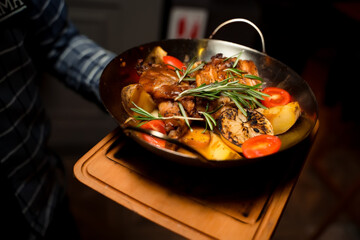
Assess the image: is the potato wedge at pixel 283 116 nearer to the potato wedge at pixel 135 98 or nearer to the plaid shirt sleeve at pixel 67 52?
the potato wedge at pixel 135 98

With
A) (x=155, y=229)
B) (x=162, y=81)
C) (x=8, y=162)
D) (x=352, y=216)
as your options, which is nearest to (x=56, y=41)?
(x=8, y=162)

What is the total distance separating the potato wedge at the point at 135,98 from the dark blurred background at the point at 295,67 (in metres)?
1.67

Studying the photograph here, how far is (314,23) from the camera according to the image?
2.81 meters

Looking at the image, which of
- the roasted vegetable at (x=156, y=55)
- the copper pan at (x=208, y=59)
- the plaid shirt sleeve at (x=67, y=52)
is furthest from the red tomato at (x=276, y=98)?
the plaid shirt sleeve at (x=67, y=52)

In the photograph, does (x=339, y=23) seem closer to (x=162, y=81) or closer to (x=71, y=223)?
(x=162, y=81)

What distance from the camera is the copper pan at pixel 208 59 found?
865 millimetres

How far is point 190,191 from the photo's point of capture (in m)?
0.98

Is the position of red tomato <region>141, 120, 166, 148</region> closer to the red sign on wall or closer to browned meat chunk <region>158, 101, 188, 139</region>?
browned meat chunk <region>158, 101, 188, 139</region>

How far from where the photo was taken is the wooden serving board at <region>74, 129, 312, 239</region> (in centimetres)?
88

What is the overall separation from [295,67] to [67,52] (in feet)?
7.24

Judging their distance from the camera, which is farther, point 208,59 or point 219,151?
point 208,59

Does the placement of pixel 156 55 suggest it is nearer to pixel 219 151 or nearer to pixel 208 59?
pixel 208 59

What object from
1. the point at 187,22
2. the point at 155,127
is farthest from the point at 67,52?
the point at 187,22

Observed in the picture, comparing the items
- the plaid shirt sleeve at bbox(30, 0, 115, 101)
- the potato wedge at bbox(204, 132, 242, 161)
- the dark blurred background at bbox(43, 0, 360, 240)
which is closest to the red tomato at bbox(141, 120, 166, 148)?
the potato wedge at bbox(204, 132, 242, 161)
